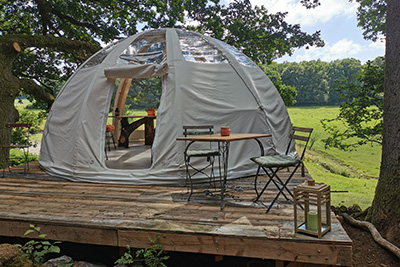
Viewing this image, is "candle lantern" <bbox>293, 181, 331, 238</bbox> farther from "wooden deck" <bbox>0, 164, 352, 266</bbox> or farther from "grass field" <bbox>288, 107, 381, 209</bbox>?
"grass field" <bbox>288, 107, 381, 209</bbox>

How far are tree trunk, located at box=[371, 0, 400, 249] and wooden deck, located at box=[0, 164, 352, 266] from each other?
1.58 m

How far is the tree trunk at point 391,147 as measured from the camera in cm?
416

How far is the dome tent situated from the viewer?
16.9 feet

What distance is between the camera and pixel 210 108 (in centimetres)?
541

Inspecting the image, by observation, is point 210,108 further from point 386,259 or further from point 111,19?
point 111,19

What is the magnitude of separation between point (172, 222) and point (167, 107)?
98.8 inches

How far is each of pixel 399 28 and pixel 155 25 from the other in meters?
8.69

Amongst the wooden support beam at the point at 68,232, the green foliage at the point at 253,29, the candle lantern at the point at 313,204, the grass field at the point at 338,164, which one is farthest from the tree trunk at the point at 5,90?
the grass field at the point at 338,164

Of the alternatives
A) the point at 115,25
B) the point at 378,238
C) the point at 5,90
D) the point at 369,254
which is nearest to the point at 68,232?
the point at 369,254

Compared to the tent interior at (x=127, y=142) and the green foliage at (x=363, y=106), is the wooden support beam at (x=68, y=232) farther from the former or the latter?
the green foliage at (x=363, y=106)

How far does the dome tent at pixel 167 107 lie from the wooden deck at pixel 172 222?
74 centimetres

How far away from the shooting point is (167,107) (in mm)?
5250

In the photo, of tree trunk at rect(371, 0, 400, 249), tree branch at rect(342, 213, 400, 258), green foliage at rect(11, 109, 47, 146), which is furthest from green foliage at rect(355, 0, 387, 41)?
green foliage at rect(11, 109, 47, 146)

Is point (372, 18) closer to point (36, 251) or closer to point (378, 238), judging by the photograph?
point (378, 238)
